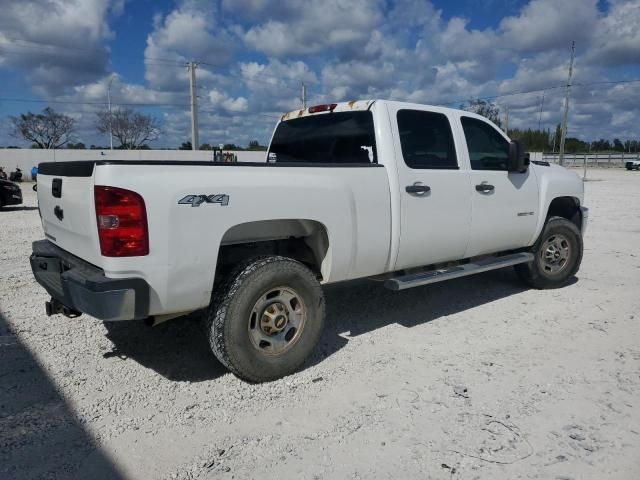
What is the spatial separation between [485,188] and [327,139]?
1.60 meters

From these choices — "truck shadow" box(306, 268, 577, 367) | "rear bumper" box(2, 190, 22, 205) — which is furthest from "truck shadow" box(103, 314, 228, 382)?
"rear bumper" box(2, 190, 22, 205)

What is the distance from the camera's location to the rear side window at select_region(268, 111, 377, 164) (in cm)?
430

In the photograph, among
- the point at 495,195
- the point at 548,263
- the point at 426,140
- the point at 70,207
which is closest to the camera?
the point at 70,207

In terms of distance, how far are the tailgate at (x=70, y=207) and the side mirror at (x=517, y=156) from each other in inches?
153

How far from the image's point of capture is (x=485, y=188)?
4816mm

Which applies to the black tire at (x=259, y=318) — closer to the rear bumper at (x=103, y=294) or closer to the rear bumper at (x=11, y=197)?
the rear bumper at (x=103, y=294)

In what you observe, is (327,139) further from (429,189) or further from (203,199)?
(203,199)

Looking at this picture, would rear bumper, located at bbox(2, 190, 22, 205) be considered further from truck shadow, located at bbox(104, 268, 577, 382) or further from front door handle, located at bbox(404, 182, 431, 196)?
front door handle, located at bbox(404, 182, 431, 196)

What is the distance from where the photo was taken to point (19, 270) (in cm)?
656

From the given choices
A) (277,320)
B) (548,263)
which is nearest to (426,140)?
(277,320)

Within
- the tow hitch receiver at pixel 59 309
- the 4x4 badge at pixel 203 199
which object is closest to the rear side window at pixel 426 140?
the 4x4 badge at pixel 203 199

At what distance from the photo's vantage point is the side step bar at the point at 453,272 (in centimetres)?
417

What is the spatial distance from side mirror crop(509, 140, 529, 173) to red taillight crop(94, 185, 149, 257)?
3.69 m

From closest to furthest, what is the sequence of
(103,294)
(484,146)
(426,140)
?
1. (103,294)
2. (426,140)
3. (484,146)
